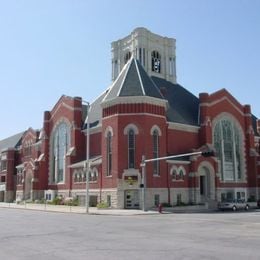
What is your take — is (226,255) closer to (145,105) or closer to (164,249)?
(164,249)

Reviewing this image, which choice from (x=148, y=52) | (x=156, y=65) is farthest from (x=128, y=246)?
(x=156, y=65)

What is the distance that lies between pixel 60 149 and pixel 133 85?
761 inches

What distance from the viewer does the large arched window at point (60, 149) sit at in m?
63.0

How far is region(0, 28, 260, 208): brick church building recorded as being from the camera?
49.4m

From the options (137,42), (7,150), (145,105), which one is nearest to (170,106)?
(145,105)

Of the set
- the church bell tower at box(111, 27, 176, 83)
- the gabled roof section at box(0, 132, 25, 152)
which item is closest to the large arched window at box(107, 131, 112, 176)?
the church bell tower at box(111, 27, 176, 83)

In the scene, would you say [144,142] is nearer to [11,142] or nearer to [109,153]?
[109,153]

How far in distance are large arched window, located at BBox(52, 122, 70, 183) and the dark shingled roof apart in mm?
→ 15974

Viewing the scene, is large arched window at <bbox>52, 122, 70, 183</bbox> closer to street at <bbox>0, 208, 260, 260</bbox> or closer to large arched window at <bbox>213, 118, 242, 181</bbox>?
large arched window at <bbox>213, 118, 242, 181</bbox>

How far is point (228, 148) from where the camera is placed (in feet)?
202

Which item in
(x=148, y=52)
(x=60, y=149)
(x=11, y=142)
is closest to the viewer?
(x=60, y=149)

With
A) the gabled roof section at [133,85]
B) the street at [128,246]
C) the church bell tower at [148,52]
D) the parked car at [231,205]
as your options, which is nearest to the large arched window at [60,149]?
the gabled roof section at [133,85]

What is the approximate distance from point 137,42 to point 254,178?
1119 inches

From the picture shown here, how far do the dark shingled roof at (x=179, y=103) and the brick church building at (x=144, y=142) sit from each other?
0.16 m
